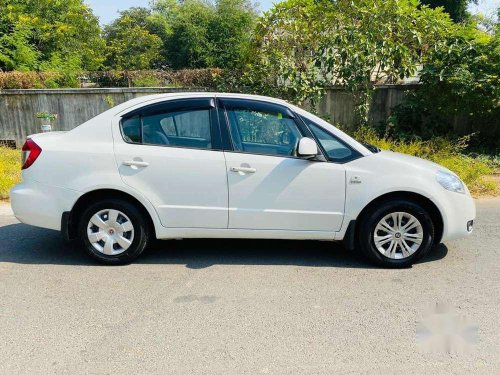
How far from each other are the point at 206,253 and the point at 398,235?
79.2 inches

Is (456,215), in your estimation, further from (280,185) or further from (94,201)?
(94,201)

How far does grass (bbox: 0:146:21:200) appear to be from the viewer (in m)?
7.29

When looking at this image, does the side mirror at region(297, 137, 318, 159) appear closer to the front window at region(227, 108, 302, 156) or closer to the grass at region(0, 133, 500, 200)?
the front window at region(227, 108, 302, 156)

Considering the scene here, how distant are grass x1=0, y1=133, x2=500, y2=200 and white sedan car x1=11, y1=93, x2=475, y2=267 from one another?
354 centimetres

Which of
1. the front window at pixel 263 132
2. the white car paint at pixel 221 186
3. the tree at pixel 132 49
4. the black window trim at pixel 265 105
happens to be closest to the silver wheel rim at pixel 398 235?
the white car paint at pixel 221 186

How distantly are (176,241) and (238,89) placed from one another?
19.5 feet

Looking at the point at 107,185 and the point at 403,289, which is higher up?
the point at 107,185

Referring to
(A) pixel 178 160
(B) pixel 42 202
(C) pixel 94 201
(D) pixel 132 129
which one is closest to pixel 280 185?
(A) pixel 178 160

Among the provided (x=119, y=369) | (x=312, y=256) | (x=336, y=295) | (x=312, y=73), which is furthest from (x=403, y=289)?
(x=312, y=73)

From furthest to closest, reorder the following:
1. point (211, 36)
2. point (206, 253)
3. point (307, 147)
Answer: point (211, 36), point (206, 253), point (307, 147)

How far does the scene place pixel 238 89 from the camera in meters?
Result: 10.4

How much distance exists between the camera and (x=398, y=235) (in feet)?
14.4

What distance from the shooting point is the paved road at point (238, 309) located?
2914 millimetres

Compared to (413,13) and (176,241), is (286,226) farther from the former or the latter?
(413,13)
